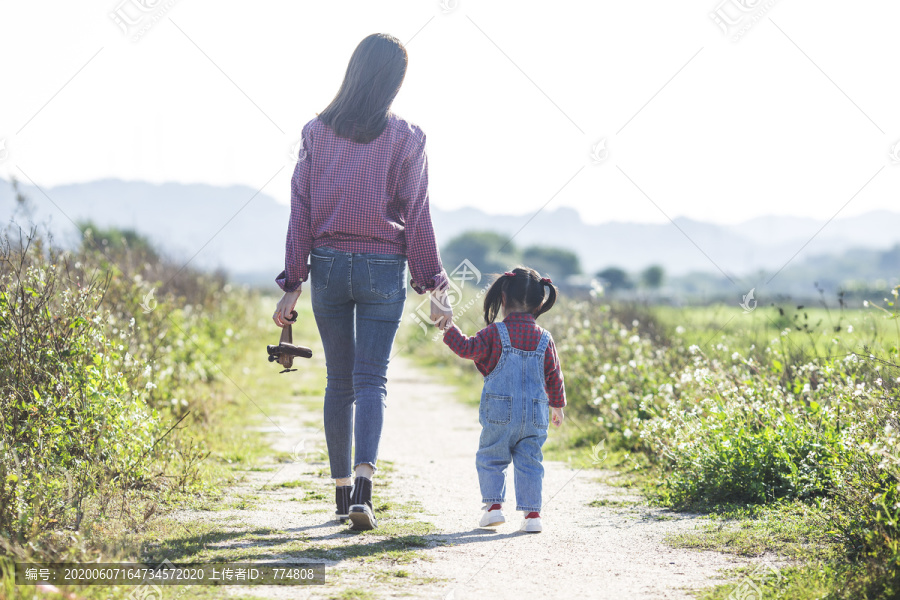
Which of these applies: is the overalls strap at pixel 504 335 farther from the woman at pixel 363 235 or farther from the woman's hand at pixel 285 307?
the woman's hand at pixel 285 307

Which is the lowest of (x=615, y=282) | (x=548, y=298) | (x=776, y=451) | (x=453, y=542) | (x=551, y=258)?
(x=453, y=542)

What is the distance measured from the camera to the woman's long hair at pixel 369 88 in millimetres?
3863

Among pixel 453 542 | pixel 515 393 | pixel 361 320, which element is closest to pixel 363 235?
pixel 361 320

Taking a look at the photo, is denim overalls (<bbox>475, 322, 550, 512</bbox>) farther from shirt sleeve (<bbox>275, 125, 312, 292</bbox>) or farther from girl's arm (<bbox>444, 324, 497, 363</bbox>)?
shirt sleeve (<bbox>275, 125, 312, 292</bbox>)

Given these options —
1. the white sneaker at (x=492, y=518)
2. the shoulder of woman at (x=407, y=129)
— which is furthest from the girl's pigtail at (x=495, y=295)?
the white sneaker at (x=492, y=518)

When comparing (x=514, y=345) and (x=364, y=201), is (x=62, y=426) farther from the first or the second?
(x=514, y=345)

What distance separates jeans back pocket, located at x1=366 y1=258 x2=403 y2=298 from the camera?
3830 millimetres

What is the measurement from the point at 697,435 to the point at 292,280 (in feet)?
8.88

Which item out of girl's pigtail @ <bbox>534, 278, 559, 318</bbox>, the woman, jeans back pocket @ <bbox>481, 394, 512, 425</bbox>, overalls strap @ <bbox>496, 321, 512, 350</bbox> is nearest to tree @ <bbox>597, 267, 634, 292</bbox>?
girl's pigtail @ <bbox>534, 278, 559, 318</bbox>

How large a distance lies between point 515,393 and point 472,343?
34 centimetres

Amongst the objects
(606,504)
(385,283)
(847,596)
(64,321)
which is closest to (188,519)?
(64,321)

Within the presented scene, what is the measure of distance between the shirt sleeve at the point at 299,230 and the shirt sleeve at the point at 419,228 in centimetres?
48

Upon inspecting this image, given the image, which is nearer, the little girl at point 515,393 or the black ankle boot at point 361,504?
the black ankle boot at point 361,504

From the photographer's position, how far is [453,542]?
3762mm
